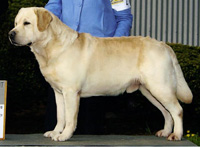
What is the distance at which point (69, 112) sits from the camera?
146 inches

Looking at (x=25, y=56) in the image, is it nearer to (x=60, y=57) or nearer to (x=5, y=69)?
(x=5, y=69)

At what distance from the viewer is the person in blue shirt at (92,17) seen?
4.27m

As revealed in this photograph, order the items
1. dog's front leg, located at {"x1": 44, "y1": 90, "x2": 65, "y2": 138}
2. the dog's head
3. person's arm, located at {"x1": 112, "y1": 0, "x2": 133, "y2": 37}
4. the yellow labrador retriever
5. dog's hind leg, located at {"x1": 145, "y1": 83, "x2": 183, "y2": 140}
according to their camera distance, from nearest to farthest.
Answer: the dog's head < the yellow labrador retriever < dog's hind leg, located at {"x1": 145, "y1": 83, "x2": 183, "y2": 140} < dog's front leg, located at {"x1": 44, "y1": 90, "x2": 65, "y2": 138} < person's arm, located at {"x1": 112, "y1": 0, "x2": 133, "y2": 37}

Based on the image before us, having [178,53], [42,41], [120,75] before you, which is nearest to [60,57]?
[42,41]

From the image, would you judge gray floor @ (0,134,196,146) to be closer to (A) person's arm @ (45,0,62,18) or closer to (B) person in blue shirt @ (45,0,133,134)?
(B) person in blue shirt @ (45,0,133,134)

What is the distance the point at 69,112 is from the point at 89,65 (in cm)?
44

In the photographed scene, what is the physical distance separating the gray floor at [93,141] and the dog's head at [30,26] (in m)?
0.83

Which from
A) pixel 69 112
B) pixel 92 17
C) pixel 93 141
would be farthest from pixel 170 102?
pixel 92 17

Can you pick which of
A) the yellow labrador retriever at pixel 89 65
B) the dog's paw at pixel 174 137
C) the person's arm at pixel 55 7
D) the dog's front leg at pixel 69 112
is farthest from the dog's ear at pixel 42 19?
the dog's paw at pixel 174 137

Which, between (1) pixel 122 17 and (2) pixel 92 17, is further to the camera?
(1) pixel 122 17

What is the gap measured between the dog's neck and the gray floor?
67cm

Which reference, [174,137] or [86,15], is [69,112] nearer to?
[174,137]

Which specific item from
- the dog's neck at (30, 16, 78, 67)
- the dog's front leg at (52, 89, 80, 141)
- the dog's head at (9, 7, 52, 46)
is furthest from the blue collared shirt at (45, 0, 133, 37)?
the dog's front leg at (52, 89, 80, 141)

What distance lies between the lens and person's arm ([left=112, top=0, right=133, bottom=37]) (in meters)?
4.40
